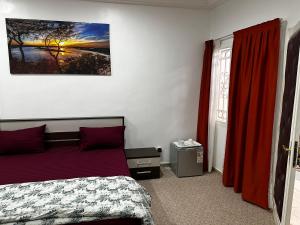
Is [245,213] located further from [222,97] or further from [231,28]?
[231,28]

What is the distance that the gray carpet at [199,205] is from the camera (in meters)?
2.30

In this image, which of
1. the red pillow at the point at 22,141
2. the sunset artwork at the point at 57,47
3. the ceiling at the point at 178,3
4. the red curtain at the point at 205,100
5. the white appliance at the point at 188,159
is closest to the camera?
the red pillow at the point at 22,141

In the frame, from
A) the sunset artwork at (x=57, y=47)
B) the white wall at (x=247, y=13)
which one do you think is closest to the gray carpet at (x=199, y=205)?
the sunset artwork at (x=57, y=47)

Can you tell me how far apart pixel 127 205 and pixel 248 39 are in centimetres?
231

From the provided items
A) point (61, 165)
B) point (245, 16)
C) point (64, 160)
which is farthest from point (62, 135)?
point (245, 16)

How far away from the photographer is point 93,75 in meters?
3.31

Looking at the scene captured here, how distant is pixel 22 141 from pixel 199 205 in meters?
2.36

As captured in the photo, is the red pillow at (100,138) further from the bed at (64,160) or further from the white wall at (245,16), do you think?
the white wall at (245,16)

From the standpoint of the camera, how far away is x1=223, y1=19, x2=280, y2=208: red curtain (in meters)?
2.37

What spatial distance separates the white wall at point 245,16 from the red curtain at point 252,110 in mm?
101

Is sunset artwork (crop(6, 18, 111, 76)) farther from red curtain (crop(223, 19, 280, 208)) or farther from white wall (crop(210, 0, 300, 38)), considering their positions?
red curtain (crop(223, 19, 280, 208))

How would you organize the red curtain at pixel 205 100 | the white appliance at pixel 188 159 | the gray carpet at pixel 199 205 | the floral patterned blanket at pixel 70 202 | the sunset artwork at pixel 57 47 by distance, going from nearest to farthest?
1. the floral patterned blanket at pixel 70 202
2. the gray carpet at pixel 199 205
3. the sunset artwork at pixel 57 47
4. the white appliance at pixel 188 159
5. the red curtain at pixel 205 100

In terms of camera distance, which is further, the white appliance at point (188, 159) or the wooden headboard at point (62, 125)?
the white appliance at point (188, 159)

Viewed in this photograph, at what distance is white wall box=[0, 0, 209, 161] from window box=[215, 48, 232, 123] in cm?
37
